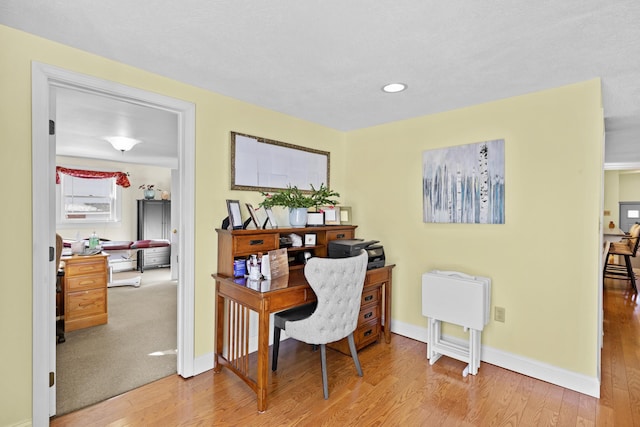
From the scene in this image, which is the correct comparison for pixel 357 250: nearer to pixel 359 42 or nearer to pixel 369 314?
pixel 369 314

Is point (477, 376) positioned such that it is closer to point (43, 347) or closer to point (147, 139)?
point (43, 347)

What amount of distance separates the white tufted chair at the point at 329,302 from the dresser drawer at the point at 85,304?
8.34ft

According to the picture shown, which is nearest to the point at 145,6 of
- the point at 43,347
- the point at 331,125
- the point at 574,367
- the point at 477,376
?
the point at 43,347

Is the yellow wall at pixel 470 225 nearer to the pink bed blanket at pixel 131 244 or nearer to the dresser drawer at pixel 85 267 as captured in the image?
the dresser drawer at pixel 85 267

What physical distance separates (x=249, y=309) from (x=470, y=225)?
1.97 meters

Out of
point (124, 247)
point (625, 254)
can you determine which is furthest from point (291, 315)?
point (625, 254)

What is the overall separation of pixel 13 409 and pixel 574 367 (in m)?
3.52

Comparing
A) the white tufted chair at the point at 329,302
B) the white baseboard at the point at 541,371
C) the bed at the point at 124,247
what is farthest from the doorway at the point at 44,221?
the bed at the point at 124,247

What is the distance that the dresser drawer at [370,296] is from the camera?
2.83 meters

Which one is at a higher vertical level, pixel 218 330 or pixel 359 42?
pixel 359 42

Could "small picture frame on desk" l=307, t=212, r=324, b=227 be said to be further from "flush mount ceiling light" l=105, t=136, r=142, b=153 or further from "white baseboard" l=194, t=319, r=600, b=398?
"flush mount ceiling light" l=105, t=136, r=142, b=153

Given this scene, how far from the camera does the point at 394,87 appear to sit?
93.3 inches

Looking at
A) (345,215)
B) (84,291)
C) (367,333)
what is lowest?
(367,333)

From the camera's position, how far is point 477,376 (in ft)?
8.01
